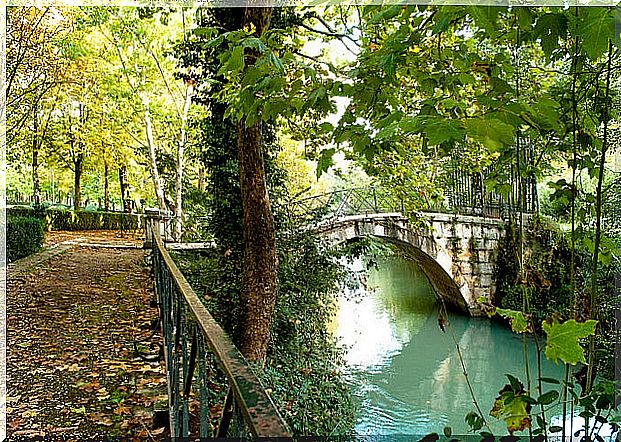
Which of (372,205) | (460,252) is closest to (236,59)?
(372,205)

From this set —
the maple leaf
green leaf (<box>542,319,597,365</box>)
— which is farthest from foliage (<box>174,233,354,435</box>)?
green leaf (<box>542,319,597,365</box>)

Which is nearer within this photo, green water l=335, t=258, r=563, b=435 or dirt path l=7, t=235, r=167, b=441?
dirt path l=7, t=235, r=167, b=441

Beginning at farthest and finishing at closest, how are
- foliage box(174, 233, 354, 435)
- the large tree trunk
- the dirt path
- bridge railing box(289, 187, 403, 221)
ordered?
bridge railing box(289, 187, 403, 221) < foliage box(174, 233, 354, 435) < the large tree trunk < the dirt path

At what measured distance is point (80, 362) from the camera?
3.95 metres

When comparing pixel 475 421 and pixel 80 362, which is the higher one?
pixel 475 421

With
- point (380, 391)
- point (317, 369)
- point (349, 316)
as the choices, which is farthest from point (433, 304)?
point (317, 369)

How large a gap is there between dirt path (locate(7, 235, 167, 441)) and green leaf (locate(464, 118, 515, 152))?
2.28m

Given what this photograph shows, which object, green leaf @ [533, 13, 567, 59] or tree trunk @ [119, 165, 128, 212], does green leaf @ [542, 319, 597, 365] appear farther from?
tree trunk @ [119, 165, 128, 212]

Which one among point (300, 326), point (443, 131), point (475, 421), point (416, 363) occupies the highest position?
point (443, 131)

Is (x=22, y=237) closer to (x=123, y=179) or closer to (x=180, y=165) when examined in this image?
(x=180, y=165)

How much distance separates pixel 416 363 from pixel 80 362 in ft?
22.0

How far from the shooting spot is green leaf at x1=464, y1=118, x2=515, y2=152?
1085mm

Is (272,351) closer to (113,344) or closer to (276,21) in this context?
(113,344)

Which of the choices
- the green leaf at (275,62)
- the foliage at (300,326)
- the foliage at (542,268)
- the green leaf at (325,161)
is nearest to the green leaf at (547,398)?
the foliage at (542,268)
